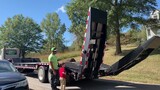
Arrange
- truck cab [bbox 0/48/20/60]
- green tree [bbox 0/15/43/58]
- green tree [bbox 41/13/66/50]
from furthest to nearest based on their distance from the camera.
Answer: green tree [bbox 41/13/66/50] → green tree [bbox 0/15/43/58] → truck cab [bbox 0/48/20/60]

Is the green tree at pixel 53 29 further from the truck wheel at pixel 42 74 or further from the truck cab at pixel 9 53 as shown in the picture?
the truck wheel at pixel 42 74

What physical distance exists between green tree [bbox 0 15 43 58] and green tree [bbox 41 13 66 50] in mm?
14061

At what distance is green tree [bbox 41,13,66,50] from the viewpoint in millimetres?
87250

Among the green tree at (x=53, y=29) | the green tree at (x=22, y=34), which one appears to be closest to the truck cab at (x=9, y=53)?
the green tree at (x=22, y=34)

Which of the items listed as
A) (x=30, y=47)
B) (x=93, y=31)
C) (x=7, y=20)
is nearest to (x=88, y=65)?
(x=93, y=31)

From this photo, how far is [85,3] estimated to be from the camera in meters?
37.1

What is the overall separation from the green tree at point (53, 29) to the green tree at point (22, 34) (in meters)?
14.1

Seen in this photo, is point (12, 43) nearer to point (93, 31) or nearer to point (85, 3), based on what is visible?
point (85, 3)

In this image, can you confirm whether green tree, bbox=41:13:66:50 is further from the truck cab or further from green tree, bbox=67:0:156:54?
the truck cab

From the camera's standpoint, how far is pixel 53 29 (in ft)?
288

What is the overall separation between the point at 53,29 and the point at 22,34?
18.7 meters

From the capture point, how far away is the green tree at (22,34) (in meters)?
68.3

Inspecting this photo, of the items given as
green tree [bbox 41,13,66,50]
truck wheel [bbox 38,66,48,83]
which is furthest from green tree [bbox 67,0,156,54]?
green tree [bbox 41,13,66,50]

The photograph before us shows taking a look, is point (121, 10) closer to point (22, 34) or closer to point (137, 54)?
point (137, 54)
